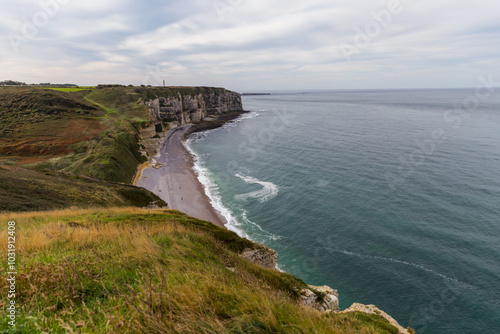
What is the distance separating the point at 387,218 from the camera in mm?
36750

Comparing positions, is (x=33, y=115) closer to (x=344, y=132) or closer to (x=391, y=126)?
(x=344, y=132)

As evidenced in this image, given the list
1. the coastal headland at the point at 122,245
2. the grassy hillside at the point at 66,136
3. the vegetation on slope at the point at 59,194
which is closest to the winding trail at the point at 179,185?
the coastal headland at the point at 122,245

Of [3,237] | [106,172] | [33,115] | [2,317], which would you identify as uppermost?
[33,115]

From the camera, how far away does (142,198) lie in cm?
3778

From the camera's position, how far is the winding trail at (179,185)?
44466 mm

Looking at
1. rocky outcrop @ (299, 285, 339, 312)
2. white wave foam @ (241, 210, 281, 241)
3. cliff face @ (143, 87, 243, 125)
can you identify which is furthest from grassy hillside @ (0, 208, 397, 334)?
cliff face @ (143, 87, 243, 125)

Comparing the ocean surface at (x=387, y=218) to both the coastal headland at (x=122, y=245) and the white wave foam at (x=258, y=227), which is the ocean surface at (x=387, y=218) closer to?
the white wave foam at (x=258, y=227)

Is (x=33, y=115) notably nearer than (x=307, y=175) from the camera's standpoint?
No

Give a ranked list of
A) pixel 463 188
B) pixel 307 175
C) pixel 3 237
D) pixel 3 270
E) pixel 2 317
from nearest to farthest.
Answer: pixel 2 317 < pixel 3 270 < pixel 3 237 < pixel 463 188 < pixel 307 175

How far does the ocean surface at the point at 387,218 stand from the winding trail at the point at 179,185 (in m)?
2.59

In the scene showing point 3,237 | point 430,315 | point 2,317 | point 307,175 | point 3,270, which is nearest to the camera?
point 2,317

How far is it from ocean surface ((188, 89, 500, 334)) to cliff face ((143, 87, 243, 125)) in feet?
168

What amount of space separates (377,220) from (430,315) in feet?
49.4


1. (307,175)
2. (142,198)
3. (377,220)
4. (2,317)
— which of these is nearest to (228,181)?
(307,175)
